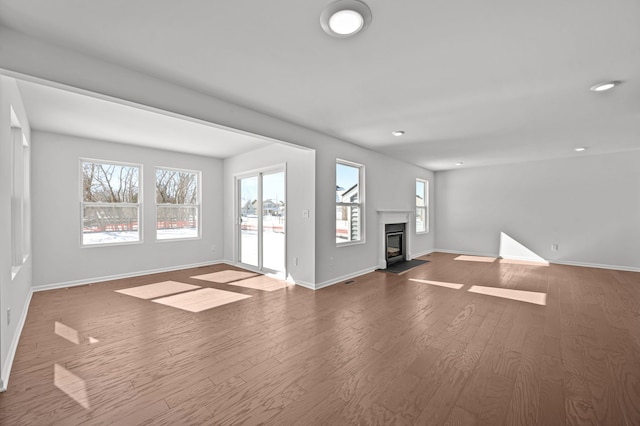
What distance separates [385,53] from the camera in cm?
213

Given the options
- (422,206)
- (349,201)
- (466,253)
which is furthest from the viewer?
(422,206)

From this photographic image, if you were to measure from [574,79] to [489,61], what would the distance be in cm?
103

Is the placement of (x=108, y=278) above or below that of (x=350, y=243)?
below

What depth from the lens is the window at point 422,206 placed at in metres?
7.66

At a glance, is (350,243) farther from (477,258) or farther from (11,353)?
(11,353)

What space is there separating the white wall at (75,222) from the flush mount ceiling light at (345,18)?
482 cm

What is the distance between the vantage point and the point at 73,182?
4453mm

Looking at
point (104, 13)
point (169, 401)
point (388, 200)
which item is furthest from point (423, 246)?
point (104, 13)

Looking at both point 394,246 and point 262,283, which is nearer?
point 262,283

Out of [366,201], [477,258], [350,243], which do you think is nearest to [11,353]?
[350,243]

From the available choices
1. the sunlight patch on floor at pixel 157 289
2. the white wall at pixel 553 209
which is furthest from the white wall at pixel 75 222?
the white wall at pixel 553 209

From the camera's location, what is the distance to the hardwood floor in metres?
1.67

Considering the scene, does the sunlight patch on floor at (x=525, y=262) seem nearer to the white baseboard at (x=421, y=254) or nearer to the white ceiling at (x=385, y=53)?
the white baseboard at (x=421, y=254)

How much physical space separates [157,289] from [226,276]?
3.77 ft
